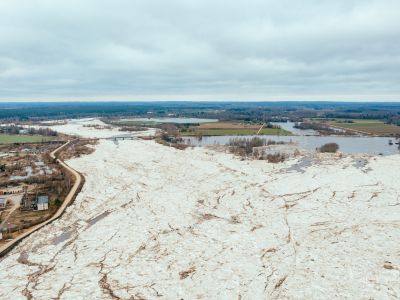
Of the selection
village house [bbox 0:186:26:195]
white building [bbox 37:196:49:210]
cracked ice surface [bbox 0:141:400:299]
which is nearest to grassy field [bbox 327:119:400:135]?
cracked ice surface [bbox 0:141:400:299]

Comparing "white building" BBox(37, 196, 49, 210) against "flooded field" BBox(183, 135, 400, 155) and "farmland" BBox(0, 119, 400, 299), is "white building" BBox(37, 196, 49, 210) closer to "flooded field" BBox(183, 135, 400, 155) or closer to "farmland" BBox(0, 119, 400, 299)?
"farmland" BBox(0, 119, 400, 299)

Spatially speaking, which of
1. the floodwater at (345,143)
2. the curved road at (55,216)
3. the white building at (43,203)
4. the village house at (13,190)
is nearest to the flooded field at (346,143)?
the floodwater at (345,143)

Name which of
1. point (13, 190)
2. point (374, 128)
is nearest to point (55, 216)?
point (13, 190)

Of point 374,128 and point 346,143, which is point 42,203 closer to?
point 346,143

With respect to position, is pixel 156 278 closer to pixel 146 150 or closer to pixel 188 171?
pixel 188 171

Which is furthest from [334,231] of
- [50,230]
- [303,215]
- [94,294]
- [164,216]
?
[50,230]

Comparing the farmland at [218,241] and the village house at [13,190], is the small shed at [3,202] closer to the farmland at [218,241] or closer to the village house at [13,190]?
the village house at [13,190]
